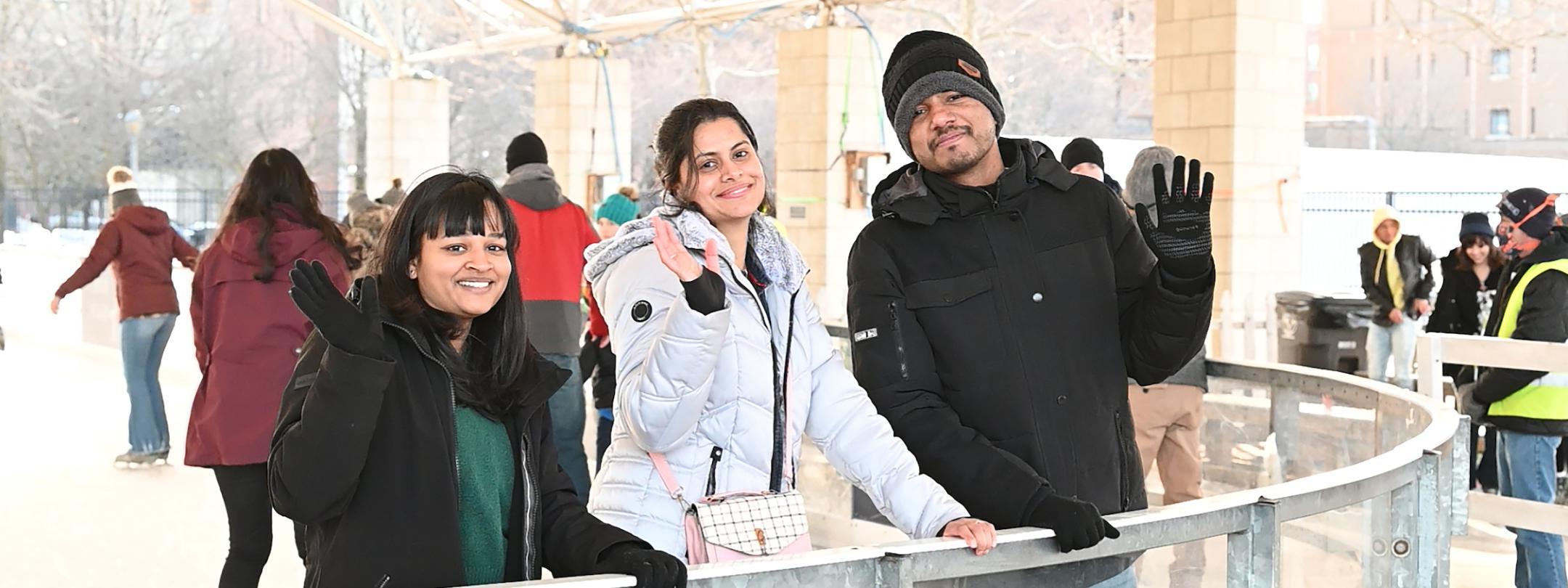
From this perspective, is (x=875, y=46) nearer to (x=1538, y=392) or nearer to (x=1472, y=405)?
(x=1472, y=405)

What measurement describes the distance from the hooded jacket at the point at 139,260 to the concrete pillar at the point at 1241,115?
6167 millimetres

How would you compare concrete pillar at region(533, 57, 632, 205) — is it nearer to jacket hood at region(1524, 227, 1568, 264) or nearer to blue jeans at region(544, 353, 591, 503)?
blue jeans at region(544, 353, 591, 503)

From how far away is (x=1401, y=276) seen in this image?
33.0ft

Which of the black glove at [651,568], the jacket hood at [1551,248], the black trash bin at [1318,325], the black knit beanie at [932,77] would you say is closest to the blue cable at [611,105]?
the black trash bin at [1318,325]

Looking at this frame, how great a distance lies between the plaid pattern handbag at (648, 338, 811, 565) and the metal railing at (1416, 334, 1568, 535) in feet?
11.0

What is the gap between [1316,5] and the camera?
164ft

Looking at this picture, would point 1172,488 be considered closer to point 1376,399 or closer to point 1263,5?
point 1376,399

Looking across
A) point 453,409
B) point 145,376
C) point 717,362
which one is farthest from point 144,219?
point 453,409

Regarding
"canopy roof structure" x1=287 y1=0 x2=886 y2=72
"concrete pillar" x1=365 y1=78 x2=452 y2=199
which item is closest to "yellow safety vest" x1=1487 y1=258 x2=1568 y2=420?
"canopy roof structure" x1=287 y1=0 x2=886 y2=72

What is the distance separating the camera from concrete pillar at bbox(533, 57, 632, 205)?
17797mm

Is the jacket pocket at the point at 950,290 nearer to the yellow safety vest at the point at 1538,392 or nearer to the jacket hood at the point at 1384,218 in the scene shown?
the yellow safety vest at the point at 1538,392

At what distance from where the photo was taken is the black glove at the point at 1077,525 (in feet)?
7.53

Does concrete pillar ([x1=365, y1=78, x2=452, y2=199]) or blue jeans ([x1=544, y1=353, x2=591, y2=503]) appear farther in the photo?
concrete pillar ([x1=365, y1=78, x2=452, y2=199])

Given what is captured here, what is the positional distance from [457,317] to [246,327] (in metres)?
2.82
